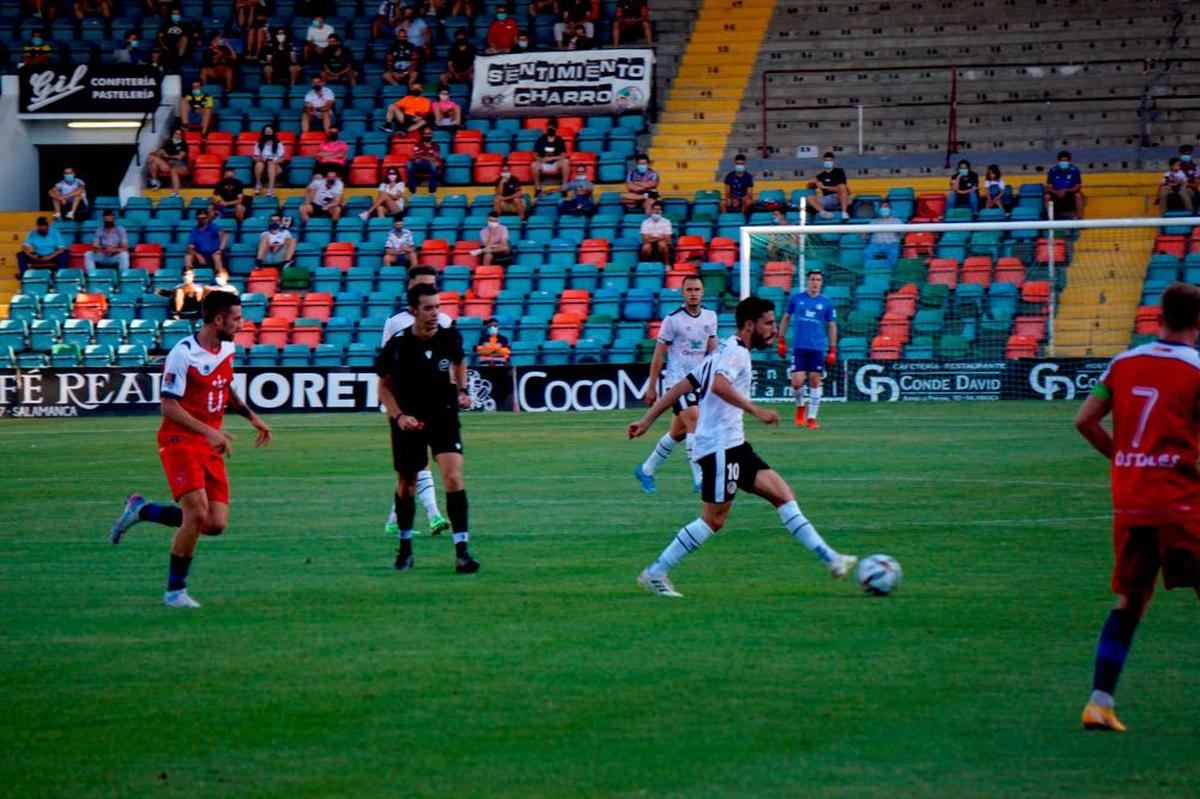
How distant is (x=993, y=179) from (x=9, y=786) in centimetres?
2854

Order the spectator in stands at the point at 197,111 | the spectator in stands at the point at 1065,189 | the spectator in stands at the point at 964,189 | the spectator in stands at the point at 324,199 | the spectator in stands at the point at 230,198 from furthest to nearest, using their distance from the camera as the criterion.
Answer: the spectator in stands at the point at 197,111
the spectator in stands at the point at 230,198
the spectator in stands at the point at 324,199
the spectator in stands at the point at 964,189
the spectator in stands at the point at 1065,189

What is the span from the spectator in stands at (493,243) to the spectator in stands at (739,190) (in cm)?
459

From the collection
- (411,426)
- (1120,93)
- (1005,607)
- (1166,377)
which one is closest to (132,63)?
(1120,93)

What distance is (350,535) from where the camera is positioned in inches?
620

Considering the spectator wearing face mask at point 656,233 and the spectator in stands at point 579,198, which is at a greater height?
the spectator in stands at point 579,198

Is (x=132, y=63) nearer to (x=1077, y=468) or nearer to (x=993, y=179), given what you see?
(x=993, y=179)

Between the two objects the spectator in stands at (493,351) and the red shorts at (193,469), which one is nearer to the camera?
the red shorts at (193,469)

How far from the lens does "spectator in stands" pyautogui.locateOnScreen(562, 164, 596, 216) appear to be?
36281mm

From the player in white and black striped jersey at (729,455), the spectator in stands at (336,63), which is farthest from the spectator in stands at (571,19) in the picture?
the player in white and black striped jersey at (729,455)

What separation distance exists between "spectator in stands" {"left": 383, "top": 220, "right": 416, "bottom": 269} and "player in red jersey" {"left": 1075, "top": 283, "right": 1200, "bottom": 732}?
94.9 feet

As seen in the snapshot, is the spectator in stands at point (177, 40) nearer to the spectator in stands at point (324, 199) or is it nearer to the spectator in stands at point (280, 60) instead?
the spectator in stands at point (280, 60)

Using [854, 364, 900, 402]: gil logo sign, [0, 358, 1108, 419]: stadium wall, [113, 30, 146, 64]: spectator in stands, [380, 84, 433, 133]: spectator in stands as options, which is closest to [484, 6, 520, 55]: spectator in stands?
[380, 84, 433, 133]: spectator in stands

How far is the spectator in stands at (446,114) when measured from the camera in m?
39.2

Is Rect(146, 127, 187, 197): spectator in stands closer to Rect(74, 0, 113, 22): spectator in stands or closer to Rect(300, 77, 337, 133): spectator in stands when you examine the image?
Rect(300, 77, 337, 133): spectator in stands
